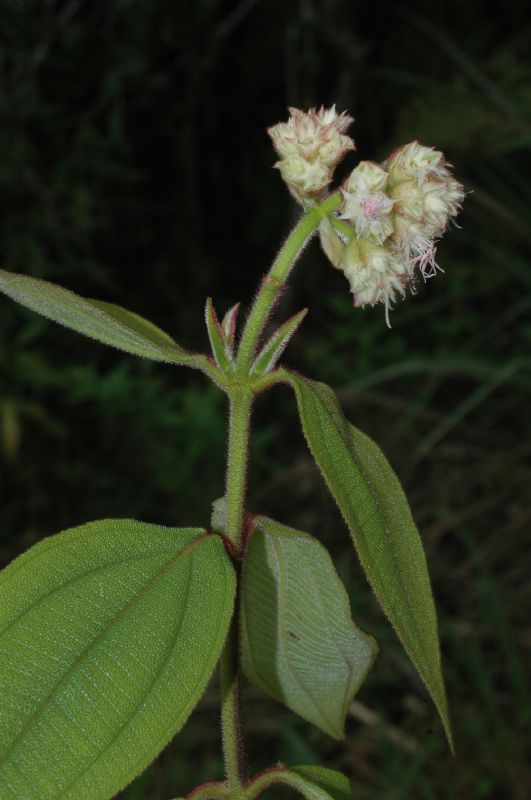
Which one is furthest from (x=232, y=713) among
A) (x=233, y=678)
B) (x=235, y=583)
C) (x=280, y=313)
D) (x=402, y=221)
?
(x=280, y=313)

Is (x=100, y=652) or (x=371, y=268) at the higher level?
(x=371, y=268)

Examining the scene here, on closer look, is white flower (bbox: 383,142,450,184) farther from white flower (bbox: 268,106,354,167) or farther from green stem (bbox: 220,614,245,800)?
green stem (bbox: 220,614,245,800)

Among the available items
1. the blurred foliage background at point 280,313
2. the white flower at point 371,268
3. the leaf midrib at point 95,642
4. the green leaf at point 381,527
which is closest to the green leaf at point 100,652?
the leaf midrib at point 95,642

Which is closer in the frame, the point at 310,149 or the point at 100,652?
the point at 100,652

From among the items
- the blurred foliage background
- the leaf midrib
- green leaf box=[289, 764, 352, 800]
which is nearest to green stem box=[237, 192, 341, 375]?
the leaf midrib

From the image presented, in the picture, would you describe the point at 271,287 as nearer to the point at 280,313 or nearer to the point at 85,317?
the point at 85,317

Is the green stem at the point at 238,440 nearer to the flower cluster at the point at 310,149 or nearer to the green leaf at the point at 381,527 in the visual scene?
the green leaf at the point at 381,527
